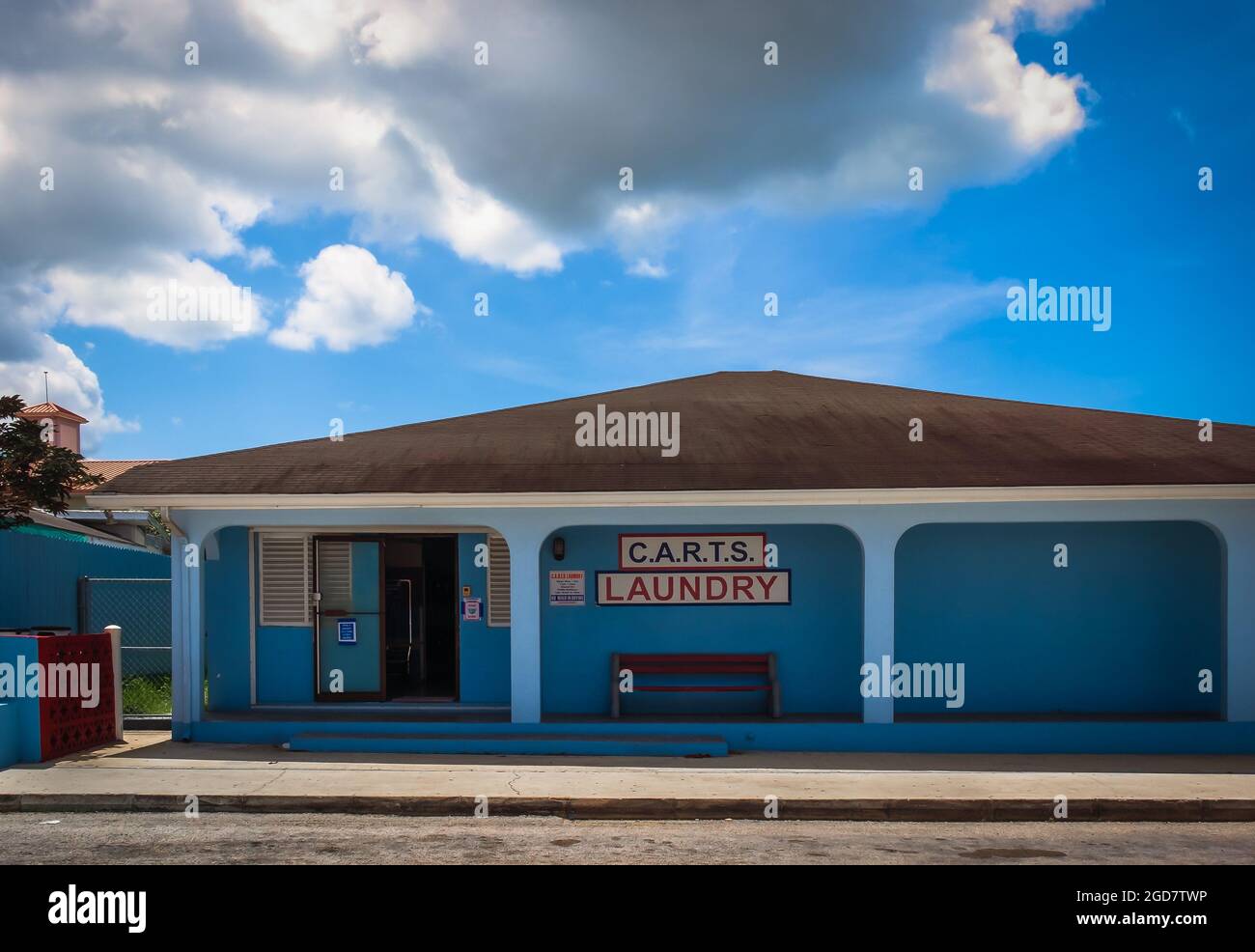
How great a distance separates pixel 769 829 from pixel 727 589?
4.09 meters

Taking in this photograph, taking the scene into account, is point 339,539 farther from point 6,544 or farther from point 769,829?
point 769,829

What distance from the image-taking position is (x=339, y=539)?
38.7 ft

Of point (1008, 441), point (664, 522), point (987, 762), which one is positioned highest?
point (1008, 441)

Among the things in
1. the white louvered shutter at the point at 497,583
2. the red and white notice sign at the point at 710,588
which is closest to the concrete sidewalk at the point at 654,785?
the red and white notice sign at the point at 710,588

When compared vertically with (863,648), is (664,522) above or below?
above

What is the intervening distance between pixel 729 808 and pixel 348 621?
19.6ft

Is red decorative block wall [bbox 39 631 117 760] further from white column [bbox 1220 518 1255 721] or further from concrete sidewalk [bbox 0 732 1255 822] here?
white column [bbox 1220 518 1255 721]

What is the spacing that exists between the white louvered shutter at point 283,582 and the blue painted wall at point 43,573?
4097 millimetres

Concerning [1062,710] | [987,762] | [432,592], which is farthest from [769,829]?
[432,592]

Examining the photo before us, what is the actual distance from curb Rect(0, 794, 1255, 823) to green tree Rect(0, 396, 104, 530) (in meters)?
5.82

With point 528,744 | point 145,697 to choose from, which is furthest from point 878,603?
point 145,697

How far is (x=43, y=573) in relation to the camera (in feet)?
45.8
